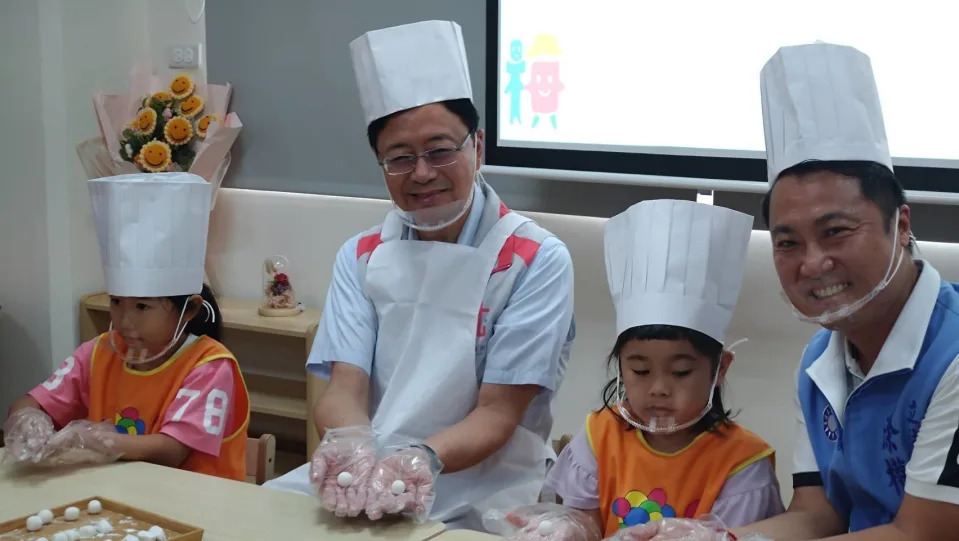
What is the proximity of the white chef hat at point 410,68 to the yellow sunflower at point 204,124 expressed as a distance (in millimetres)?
1701

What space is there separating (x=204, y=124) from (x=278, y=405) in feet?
3.41

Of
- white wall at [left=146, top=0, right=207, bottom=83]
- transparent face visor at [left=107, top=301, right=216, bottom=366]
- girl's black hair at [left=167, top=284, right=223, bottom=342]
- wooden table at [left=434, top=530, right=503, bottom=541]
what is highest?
white wall at [left=146, top=0, right=207, bottom=83]

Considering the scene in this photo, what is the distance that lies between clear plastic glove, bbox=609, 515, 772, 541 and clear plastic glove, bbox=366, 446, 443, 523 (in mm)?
316

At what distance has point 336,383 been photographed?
2.07 meters

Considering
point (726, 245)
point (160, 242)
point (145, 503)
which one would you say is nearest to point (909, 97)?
point (726, 245)

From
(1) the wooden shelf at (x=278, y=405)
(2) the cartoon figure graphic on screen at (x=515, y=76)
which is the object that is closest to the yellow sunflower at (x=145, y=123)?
(1) the wooden shelf at (x=278, y=405)

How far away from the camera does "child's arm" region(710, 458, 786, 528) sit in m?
1.64

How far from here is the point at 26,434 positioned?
190 centimetres

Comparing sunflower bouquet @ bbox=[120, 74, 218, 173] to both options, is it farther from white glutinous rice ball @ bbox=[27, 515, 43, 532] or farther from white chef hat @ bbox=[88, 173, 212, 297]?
white glutinous rice ball @ bbox=[27, 515, 43, 532]

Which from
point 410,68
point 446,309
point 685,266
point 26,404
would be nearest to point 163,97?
point 26,404

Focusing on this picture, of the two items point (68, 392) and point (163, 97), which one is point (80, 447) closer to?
point (68, 392)

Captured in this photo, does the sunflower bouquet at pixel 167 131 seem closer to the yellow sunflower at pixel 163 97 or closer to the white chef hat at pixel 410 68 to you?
the yellow sunflower at pixel 163 97

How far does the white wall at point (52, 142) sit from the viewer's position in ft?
12.3

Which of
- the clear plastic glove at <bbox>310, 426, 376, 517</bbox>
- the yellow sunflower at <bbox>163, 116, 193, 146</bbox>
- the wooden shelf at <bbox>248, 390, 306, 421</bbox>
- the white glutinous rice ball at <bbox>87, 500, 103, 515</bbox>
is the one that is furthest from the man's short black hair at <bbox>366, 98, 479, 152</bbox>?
the yellow sunflower at <bbox>163, 116, 193, 146</bbox>
